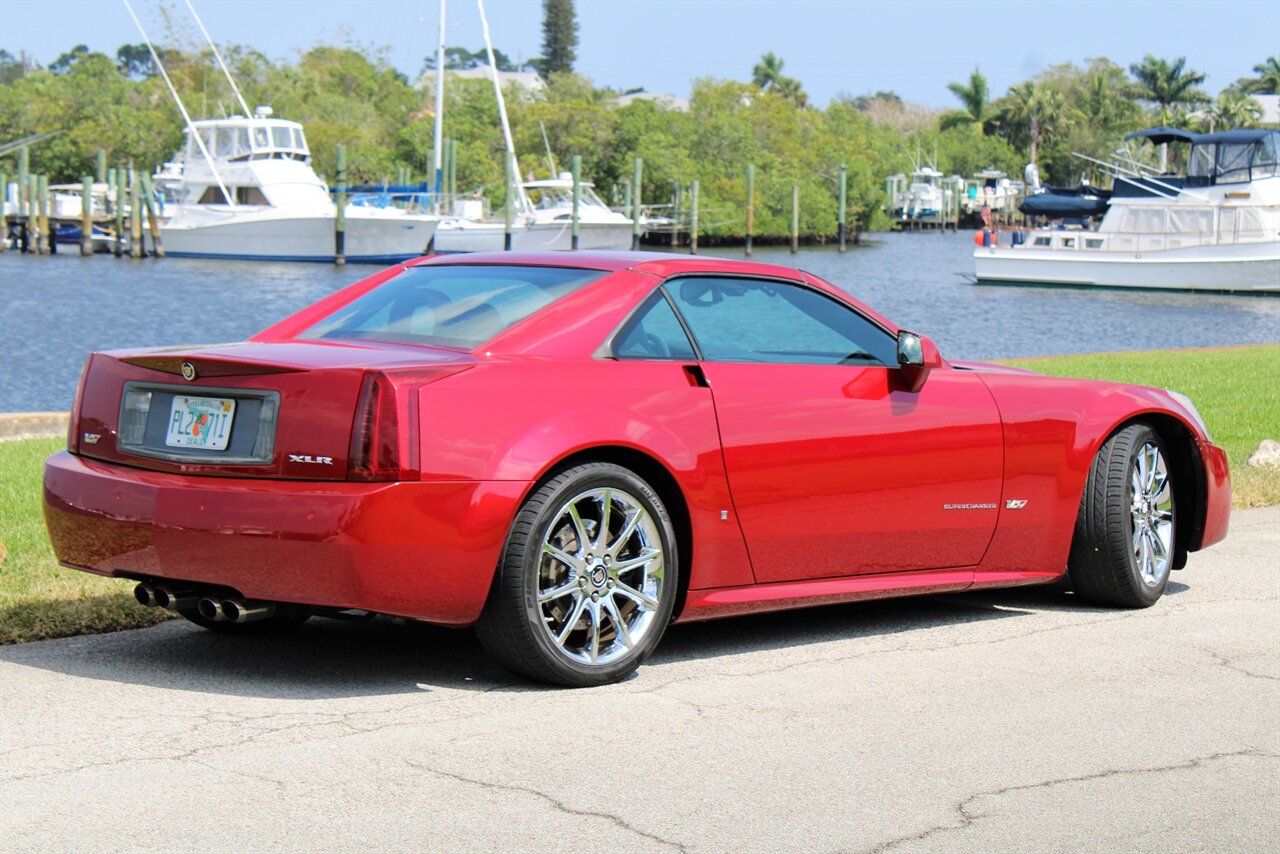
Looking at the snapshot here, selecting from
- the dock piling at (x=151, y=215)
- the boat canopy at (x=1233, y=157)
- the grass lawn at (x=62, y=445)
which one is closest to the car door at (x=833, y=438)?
the grass lawn at (x=62, y=445)

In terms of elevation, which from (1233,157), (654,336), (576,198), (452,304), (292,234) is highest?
(1233,157)

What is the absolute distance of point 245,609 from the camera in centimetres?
543

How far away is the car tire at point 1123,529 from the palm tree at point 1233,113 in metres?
130

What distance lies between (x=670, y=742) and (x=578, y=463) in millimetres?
1003

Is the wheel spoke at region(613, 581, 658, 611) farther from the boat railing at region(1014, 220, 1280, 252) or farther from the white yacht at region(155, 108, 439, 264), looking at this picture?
the white yacht at region(155, 108, 439, 264)

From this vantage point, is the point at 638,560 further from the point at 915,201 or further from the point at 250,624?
the point at 915,201

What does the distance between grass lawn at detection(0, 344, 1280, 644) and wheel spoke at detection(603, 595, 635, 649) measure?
6.44ft

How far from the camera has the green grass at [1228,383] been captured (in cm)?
1121

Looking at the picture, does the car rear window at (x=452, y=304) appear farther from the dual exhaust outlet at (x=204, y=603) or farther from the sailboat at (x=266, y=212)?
the sailboat at (x=266, y=212)

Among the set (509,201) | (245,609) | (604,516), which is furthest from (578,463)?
(509,201)

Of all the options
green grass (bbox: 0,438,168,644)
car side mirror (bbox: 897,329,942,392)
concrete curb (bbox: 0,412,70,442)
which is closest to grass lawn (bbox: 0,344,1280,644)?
green grass (bbox: 0,438,168,644)

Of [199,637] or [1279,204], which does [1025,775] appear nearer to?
[199,637]

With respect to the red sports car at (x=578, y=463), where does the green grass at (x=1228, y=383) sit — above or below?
below

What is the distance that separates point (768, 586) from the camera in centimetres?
619
